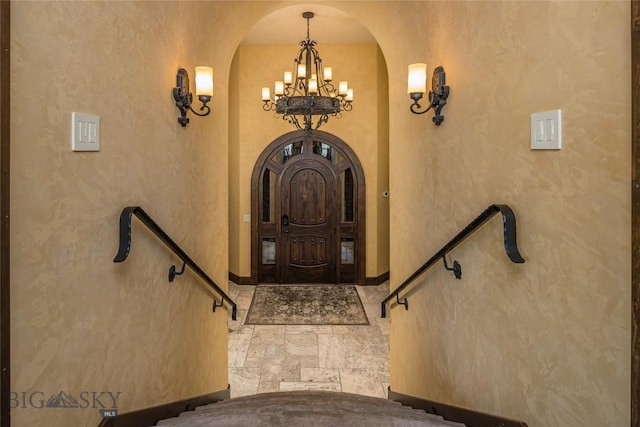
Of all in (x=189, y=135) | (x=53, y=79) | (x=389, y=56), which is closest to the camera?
(x=53, y=79)

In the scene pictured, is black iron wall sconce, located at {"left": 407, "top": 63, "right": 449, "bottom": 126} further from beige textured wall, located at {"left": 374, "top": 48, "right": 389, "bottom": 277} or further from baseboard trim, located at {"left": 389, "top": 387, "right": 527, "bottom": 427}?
beige textured wall, located at {"left": 374, "top": 48, "right": 389, "bottom": 277}

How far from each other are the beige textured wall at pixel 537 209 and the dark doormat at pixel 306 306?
296 cm

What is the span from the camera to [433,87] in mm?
2391

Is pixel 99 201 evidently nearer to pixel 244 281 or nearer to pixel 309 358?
pixel 309 358

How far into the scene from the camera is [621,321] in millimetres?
1189

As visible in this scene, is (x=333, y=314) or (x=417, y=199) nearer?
(x=417, y=199)

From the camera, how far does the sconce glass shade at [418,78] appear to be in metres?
2.40

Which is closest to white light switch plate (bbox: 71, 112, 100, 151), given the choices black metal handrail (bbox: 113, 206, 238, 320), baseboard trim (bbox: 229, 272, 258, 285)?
black metal handrail (bbox: 113, 206, 238, 320)

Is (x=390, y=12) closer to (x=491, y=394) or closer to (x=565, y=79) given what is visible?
(x=565, y=79)

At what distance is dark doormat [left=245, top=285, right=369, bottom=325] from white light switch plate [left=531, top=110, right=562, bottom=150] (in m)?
3.96

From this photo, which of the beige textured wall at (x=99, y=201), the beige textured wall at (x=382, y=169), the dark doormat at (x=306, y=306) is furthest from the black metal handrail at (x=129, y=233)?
the beige textured wall at (x=382, y=169)

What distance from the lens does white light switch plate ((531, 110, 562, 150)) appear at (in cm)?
139

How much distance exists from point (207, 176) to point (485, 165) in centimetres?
175

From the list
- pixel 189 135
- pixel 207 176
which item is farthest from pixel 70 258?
pixel 207 176
